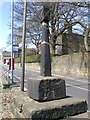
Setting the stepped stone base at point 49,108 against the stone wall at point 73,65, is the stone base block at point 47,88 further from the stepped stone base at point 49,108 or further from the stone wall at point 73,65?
the stone wall at point 73,65

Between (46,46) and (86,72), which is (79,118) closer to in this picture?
(46,46)

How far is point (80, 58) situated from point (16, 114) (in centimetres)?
2471

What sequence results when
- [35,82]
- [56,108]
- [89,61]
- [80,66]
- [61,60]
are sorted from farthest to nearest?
[61,60], [80,66], [89,61], [35,82], [56,108]

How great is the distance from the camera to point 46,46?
4.36m

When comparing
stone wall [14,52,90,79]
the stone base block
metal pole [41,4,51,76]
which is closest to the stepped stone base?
the stone base block

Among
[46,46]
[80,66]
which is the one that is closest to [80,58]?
[80,66]

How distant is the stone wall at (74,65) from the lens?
26967mm

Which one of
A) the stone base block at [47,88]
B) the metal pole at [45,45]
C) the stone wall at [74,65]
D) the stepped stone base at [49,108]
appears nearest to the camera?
the stepped stone base at [49,108]

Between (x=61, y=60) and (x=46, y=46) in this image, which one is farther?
(x=61, y=60)

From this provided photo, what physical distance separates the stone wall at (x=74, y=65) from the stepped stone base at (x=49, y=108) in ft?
73.7

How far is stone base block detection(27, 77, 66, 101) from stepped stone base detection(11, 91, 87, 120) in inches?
3.7

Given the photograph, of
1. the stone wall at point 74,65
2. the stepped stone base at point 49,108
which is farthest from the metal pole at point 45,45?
the stone wall at point 74,65

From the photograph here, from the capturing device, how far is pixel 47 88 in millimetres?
4160

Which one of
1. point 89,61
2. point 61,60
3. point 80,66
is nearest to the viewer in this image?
point 89,61
